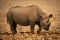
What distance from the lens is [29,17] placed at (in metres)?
2.30

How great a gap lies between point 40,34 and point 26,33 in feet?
0.68

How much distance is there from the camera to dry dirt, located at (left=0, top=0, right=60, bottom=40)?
8.39 ft

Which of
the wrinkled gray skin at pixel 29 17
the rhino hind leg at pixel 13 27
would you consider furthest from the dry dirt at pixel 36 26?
the wrinkled gray skin at pixel 29 17

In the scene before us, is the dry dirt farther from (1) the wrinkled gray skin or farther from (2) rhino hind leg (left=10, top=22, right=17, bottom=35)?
(1) the wrinkled gray skin

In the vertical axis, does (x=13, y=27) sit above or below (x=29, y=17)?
below

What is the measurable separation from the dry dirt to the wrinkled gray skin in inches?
8.6

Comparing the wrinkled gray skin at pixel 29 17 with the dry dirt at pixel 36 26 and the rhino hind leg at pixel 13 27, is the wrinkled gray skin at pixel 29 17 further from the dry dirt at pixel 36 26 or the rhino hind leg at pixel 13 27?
the dry dirt at pixel 36 26

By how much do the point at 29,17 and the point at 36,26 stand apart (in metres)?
0.32

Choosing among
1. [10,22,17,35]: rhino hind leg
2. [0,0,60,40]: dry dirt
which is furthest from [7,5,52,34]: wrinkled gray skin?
[0,0,60,40]: dry dirt

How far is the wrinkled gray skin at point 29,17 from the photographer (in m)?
2.26

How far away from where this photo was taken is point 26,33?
262 centimetres

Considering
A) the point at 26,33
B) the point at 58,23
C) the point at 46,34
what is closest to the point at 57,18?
the point at 58,23

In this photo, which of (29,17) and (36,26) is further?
(36,26)

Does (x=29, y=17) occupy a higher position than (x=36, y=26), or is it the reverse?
(x=29, y=17)
